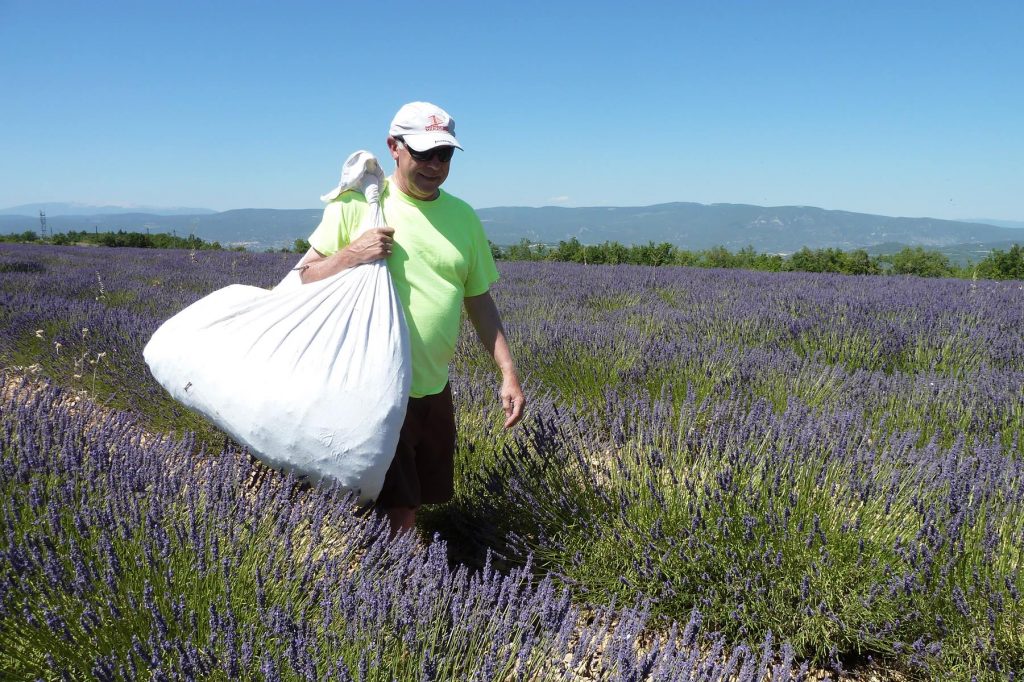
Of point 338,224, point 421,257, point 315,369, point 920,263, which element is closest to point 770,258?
point 920,263

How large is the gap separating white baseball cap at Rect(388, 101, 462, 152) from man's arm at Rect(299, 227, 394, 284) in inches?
9.7

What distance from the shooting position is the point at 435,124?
1597 millimetres

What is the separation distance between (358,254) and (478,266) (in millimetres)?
402

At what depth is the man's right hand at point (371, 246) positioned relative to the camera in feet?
5.32

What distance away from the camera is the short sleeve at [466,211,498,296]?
6.13 ft

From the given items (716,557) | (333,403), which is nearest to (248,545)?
(333,403)

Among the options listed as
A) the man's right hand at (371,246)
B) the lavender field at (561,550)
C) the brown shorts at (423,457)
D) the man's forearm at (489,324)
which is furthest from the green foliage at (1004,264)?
the man's right hand at (371,246)

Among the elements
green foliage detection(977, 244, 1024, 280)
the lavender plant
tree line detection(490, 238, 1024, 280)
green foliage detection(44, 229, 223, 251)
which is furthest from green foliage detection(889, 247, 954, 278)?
green foliage detection(44, 229, 223, 251)

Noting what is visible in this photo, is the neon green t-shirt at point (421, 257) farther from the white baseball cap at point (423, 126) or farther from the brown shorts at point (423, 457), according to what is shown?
the white baseball cap at point (423, 126)

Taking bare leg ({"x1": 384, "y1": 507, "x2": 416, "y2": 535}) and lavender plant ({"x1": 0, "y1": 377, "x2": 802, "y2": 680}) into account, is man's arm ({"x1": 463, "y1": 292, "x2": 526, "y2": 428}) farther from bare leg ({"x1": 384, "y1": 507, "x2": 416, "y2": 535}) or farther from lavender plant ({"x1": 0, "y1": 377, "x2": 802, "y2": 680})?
lavender plant ({"x1": 0, "y1": 377, "x2": 802, "y2": 680})

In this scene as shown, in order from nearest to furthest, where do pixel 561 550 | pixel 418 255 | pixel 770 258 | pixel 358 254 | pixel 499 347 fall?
1. pixel 358 254
2. pixel 418 255
3. pixel 561 550
4. pixel 499 347
5. pixel 770 258

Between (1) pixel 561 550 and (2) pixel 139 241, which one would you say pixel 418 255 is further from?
(2) pixel 139 241

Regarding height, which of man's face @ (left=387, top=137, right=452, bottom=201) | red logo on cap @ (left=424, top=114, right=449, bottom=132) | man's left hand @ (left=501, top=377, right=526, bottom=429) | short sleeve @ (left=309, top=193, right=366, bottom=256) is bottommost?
man's left hand @ (left=501, top=377, right=526, bottom=429)

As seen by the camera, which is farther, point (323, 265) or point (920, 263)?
point (920, 263)
